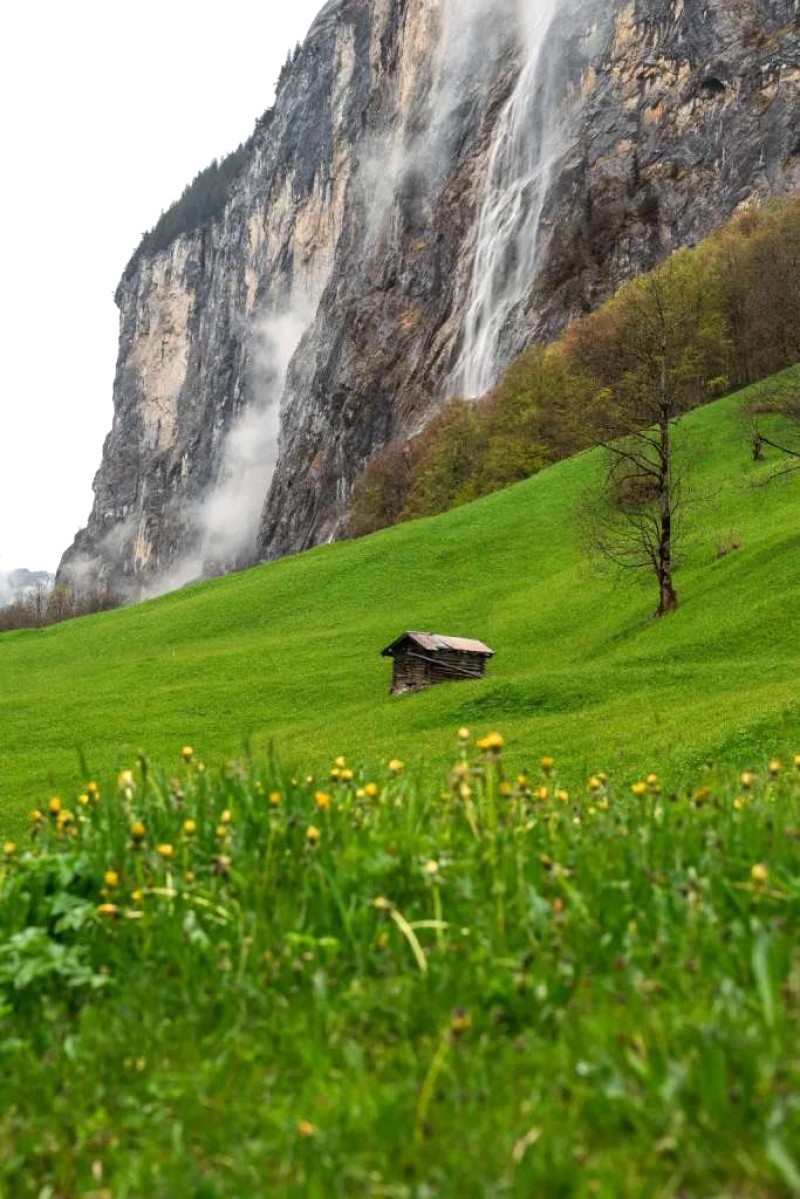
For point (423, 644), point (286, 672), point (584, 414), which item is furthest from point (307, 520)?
point (423, 644)

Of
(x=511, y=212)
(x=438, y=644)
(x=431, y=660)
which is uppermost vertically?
(x=511, y=212)

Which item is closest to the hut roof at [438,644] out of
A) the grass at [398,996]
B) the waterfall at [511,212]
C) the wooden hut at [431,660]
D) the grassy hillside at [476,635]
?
the wooden hut at [431,660]

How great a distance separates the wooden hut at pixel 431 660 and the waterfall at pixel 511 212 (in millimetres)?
70037

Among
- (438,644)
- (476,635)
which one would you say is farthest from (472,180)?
(438,644)

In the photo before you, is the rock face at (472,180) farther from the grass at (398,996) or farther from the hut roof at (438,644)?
the grass at (398,996)

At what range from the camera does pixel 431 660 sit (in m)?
36.4

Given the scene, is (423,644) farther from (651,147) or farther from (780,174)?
(651,147)

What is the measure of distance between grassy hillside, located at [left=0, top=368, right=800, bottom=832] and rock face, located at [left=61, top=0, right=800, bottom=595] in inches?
1636

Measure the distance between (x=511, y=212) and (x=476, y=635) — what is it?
80969 mm

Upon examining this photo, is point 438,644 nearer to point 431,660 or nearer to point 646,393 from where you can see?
point 431,660

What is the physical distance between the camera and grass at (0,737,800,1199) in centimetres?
Answer: 286

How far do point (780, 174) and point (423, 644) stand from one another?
75331mm

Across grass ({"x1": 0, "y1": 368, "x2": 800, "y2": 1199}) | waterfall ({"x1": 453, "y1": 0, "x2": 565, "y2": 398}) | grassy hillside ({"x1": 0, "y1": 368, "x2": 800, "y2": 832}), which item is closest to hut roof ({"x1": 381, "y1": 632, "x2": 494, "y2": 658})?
grassy hillside ({"x1": 0, "y1": 368, "x2": 800, "y2": 832})

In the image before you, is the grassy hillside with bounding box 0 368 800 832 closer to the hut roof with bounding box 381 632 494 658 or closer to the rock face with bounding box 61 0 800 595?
the hut roof with bounding box 381 632 494 658
